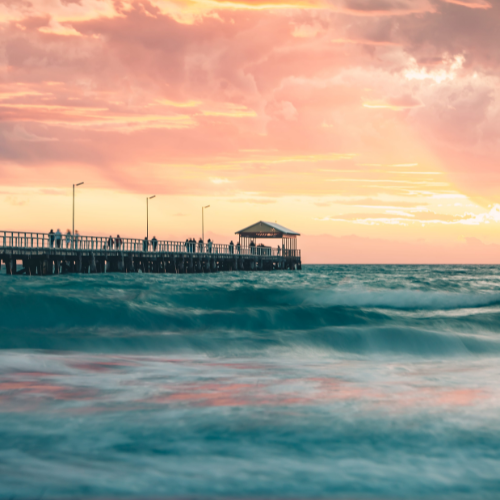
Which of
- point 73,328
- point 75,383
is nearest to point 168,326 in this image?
point 73,328

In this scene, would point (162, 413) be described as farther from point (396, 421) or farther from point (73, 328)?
point (73, 328)

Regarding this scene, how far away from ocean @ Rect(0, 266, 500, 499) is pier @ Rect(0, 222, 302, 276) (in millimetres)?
27082

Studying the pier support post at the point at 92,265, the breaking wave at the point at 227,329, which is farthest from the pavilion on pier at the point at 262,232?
the breaking wave at the point at 227,329

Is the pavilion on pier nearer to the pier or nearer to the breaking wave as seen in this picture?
the pier

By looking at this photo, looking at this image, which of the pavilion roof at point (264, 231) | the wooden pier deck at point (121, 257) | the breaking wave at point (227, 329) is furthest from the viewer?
the pavilion roof at point (264, 231)

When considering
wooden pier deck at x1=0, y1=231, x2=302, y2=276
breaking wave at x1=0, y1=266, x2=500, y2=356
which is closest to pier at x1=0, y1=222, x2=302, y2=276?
wooden pier deck at x1=0, y1=231, x2=302, y2=276

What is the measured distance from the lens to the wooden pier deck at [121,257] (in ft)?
116

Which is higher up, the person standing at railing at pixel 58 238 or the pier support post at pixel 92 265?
the person standing at railing at pixel 58 238

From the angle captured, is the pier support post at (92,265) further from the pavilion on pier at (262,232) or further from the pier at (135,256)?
the pavilion on pier at (262,232)

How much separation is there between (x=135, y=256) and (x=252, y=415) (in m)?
41.3

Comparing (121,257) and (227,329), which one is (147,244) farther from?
(227,329)

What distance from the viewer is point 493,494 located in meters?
3.20

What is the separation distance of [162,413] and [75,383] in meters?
1.72

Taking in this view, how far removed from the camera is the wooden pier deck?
1389 inches
